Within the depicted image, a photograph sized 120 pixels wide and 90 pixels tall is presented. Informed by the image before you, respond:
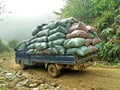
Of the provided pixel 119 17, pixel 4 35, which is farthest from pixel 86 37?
pixel 4 35

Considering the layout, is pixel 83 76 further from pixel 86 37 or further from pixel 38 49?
pixel 38 49

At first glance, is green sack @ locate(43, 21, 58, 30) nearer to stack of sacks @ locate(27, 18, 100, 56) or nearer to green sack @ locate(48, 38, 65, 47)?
stack of sacks @ locate(27, 18, 100, 56)

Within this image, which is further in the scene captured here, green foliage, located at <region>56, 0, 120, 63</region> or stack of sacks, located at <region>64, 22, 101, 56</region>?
green foliage, located at <region>56, 0, 120, 63</region>

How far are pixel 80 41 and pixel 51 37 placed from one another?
1561 millimetres

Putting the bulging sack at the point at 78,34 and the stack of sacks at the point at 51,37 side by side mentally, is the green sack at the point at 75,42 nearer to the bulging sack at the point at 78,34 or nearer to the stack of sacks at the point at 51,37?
the bulging sack at the point at 78,34

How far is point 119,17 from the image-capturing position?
14102 millimetres

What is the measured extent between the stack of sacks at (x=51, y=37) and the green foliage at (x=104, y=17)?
12.2 ft

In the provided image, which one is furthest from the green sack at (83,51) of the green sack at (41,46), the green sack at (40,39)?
the green sack at (40,39)

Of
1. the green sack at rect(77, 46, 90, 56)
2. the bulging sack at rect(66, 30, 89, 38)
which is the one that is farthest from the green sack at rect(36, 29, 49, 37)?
the green sack at rect(77, 46, 90, 56)

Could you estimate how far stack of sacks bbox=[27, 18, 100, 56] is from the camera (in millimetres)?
9445

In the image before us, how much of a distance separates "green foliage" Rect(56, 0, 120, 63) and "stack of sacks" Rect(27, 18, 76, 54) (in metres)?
3.71

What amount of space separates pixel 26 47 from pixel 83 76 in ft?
12.9

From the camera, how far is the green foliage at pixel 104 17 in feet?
43.5

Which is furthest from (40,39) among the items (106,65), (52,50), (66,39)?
(106,65)
